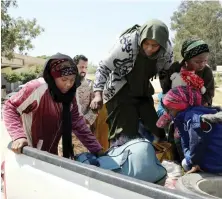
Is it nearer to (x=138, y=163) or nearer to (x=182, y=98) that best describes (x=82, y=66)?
(x=182, y=98)

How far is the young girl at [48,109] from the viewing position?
2.58 metres

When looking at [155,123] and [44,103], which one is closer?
[44,103]

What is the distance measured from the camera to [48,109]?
272 centimetres

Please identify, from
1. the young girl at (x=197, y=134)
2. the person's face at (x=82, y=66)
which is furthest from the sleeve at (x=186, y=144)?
the person's face at (x=82, y=66)

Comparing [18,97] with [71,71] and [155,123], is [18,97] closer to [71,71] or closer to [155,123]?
[71,71]

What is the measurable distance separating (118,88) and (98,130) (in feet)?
5.42

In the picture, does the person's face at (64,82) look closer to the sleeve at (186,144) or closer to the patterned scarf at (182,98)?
the patterned scarf at (182,98)

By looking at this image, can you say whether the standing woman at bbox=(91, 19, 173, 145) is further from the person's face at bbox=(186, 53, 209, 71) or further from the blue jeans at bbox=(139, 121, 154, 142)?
the person's face at bbox=(186, 53, 209, 71)

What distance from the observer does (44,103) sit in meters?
2.68

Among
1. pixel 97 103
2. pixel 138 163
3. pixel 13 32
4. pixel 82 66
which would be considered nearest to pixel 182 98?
pixel 138 163

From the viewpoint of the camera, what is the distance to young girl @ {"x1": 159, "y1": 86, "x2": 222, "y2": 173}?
236 cm

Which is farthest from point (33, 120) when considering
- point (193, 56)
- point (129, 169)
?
point (193, 56)

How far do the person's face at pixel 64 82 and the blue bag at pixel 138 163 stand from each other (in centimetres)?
61

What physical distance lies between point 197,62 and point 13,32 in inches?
717
